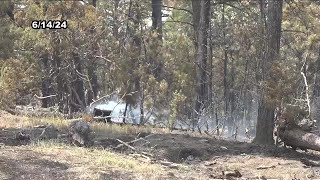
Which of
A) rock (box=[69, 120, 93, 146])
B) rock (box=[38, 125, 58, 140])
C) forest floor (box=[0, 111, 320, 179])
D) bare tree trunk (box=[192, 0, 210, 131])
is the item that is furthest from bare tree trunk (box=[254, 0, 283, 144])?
bare tree trunk (box=[192, 0, 210, 131])

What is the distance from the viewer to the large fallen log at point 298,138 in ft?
28.0

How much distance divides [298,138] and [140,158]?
2.90 m

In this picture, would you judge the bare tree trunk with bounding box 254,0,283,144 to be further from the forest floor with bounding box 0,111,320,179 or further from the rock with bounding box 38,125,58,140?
the rock with bounding box 38,125,58,140

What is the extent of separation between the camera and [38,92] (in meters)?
15.9

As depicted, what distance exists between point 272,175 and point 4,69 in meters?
6.96

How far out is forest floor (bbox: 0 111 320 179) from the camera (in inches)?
241

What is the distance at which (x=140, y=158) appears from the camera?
777cm
